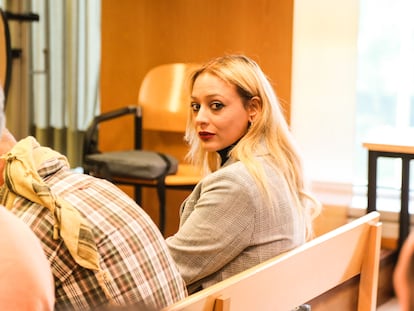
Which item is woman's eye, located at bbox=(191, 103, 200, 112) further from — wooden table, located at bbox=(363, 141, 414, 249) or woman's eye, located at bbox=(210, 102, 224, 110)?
wooden table, located at bbox=(363, 141, 414, 249)

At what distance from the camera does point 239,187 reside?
1908 millimetres

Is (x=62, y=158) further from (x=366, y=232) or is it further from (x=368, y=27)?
(x=368, y=27)

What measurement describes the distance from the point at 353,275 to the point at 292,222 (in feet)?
0.85

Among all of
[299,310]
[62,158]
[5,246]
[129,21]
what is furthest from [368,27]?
[5,246]

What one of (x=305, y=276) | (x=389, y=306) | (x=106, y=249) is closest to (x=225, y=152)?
(x=305, y=276)

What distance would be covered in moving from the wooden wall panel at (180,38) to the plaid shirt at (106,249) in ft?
8.45

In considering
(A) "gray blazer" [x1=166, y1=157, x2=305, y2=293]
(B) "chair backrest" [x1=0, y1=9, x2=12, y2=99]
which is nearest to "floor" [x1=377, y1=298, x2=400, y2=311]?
(A) "gray blazer" [x1=166, y1=157, x2=305, y2=293]

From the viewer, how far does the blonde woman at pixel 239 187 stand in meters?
1.91

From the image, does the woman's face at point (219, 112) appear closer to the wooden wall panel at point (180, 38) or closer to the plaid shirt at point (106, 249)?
the plaid shirt at point (106, 249)

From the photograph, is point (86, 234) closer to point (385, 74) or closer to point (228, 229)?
point (228, 229)

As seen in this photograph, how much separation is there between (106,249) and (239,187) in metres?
0.51

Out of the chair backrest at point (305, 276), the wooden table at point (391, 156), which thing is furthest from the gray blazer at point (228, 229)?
the wooden table at point (391, 156)

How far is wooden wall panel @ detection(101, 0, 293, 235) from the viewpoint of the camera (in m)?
4.14

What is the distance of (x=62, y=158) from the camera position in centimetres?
162
